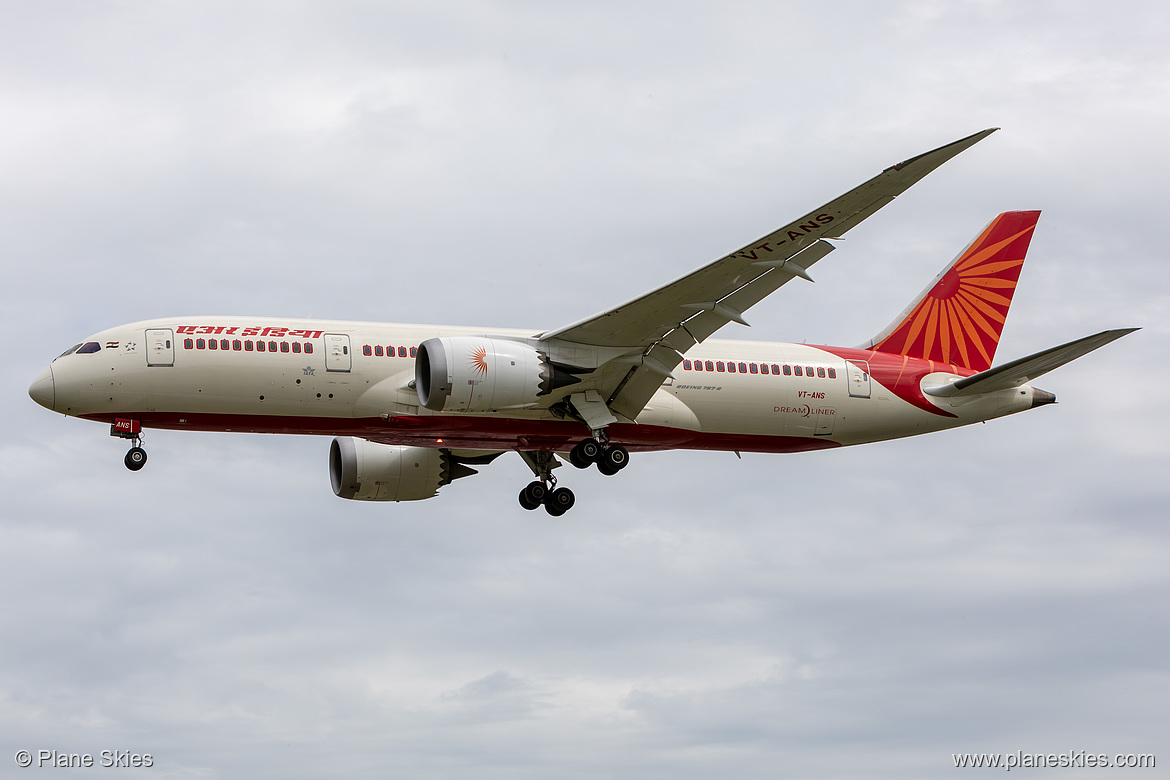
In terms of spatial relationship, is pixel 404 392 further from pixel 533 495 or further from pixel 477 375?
pixel 533 495

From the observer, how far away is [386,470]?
44.3 meters

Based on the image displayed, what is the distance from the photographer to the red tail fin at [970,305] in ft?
139

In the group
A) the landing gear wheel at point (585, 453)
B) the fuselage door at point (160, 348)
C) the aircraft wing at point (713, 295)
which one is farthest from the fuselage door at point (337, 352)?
the landing gear wheel at point (585, 453)

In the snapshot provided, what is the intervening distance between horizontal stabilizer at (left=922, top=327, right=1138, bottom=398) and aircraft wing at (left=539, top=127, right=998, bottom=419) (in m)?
7.48

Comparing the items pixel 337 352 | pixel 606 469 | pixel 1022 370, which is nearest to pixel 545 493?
pixel 606 469

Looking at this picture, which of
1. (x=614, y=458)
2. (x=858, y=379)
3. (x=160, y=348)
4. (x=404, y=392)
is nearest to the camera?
(x=160, y=348)

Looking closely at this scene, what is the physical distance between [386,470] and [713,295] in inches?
561

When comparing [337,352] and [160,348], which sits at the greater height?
[160,348]

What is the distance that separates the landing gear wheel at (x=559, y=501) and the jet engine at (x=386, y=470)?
171 inches

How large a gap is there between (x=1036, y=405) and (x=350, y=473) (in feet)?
68.9

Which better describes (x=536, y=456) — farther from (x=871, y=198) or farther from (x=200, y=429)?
(x=871, y=198)

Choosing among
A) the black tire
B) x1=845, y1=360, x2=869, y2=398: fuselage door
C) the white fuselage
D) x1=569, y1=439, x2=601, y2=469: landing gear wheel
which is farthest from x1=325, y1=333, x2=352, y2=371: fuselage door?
x1=845, y1=360, x2=869, y2=398: fuselage door

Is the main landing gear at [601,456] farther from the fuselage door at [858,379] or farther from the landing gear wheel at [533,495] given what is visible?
the fuselage door at [858,379]

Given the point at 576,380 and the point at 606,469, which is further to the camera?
the point at 606,469
